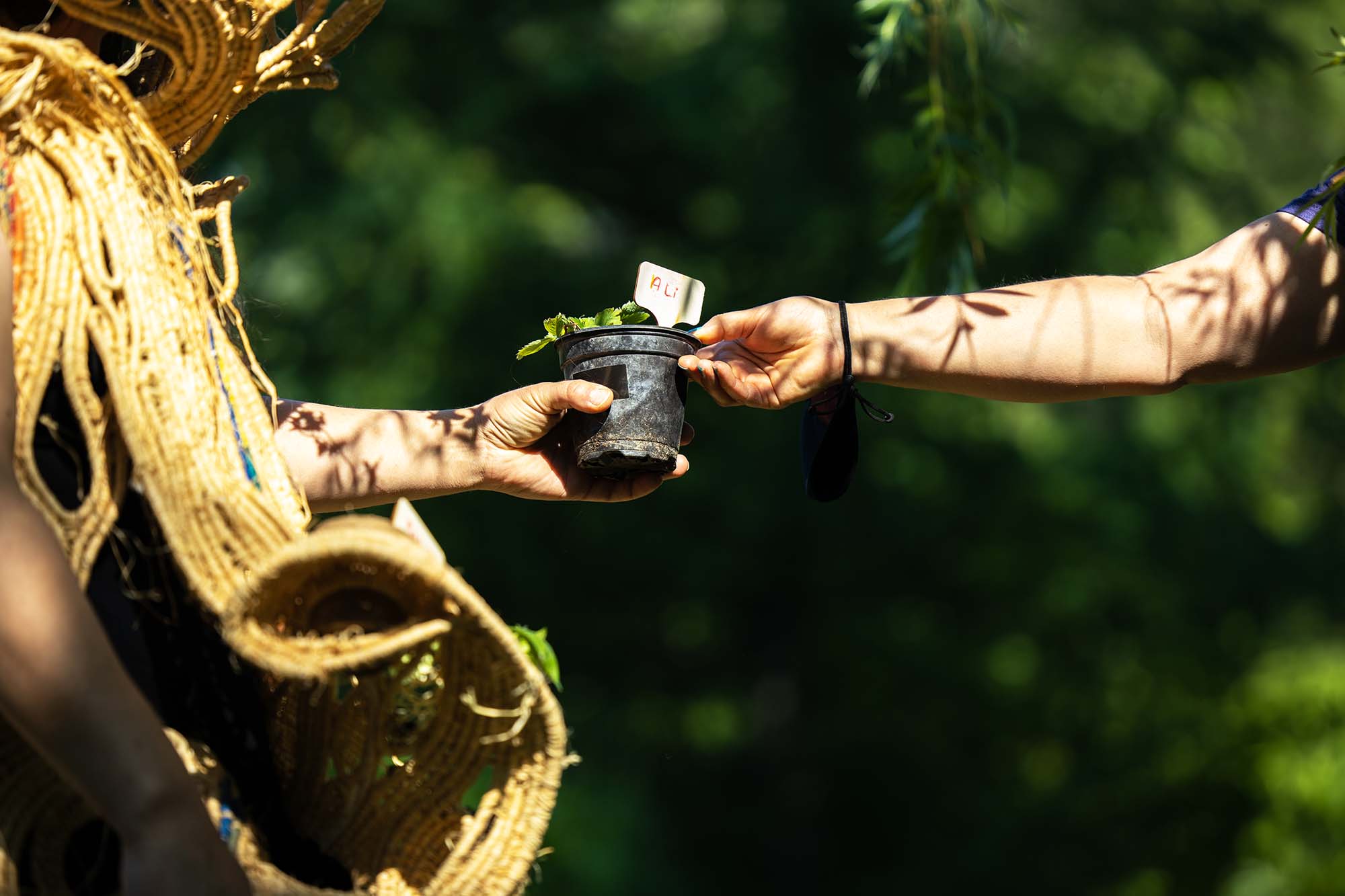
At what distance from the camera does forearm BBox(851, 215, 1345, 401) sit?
8.39 ft

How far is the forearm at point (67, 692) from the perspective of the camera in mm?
1448

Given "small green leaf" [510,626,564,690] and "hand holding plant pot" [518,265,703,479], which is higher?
"hand holding plant pot" [518,265,703,479]

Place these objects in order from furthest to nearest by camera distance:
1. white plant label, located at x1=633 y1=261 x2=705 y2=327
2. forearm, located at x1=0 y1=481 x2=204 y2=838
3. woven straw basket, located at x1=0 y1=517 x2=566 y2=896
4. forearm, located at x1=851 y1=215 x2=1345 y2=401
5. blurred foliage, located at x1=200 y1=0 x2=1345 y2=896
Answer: blurred foliage, located at x1=200 y1=0 x2=1345 y2=896, white plant label, located at x1=633 y1=261 x2=705 y2=327, forearm, located at x1=851 y1=215 x2=1345 y2=401, woven straw basket, located at x1=0 y1=517 x2=566 y2=896, forearm, located at x1=0 y1=481 x2=204 y2=838

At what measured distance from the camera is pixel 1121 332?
8.50 ft

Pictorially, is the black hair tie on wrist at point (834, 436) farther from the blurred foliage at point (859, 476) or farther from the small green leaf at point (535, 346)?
the blurred foliage at point (859, 476)

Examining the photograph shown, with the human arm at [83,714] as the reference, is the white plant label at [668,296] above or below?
above

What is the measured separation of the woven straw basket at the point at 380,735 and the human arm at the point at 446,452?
0.71 metres

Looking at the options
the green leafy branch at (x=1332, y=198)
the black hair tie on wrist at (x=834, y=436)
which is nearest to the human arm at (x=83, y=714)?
the black hair tie on wrist at (x=834, y=436)

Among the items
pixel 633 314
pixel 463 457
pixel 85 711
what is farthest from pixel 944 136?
pixel 85 711

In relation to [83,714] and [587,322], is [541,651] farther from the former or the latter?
[83,714]

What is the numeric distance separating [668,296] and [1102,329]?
2.43 feet

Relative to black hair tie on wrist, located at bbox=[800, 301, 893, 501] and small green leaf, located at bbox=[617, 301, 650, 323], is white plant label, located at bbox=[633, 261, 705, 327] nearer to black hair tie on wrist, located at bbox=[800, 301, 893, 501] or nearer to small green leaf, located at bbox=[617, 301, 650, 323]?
small green leaf, located at bbox=[617, 301, 650, 323]

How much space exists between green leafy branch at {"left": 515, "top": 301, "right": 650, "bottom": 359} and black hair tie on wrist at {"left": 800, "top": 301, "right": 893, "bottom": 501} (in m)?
0.35

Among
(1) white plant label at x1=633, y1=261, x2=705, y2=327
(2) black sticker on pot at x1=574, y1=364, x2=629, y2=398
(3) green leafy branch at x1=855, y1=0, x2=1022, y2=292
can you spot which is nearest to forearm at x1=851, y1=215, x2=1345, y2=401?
(1) white plant label at x1=633, y1=261, x2=705, y2=327
